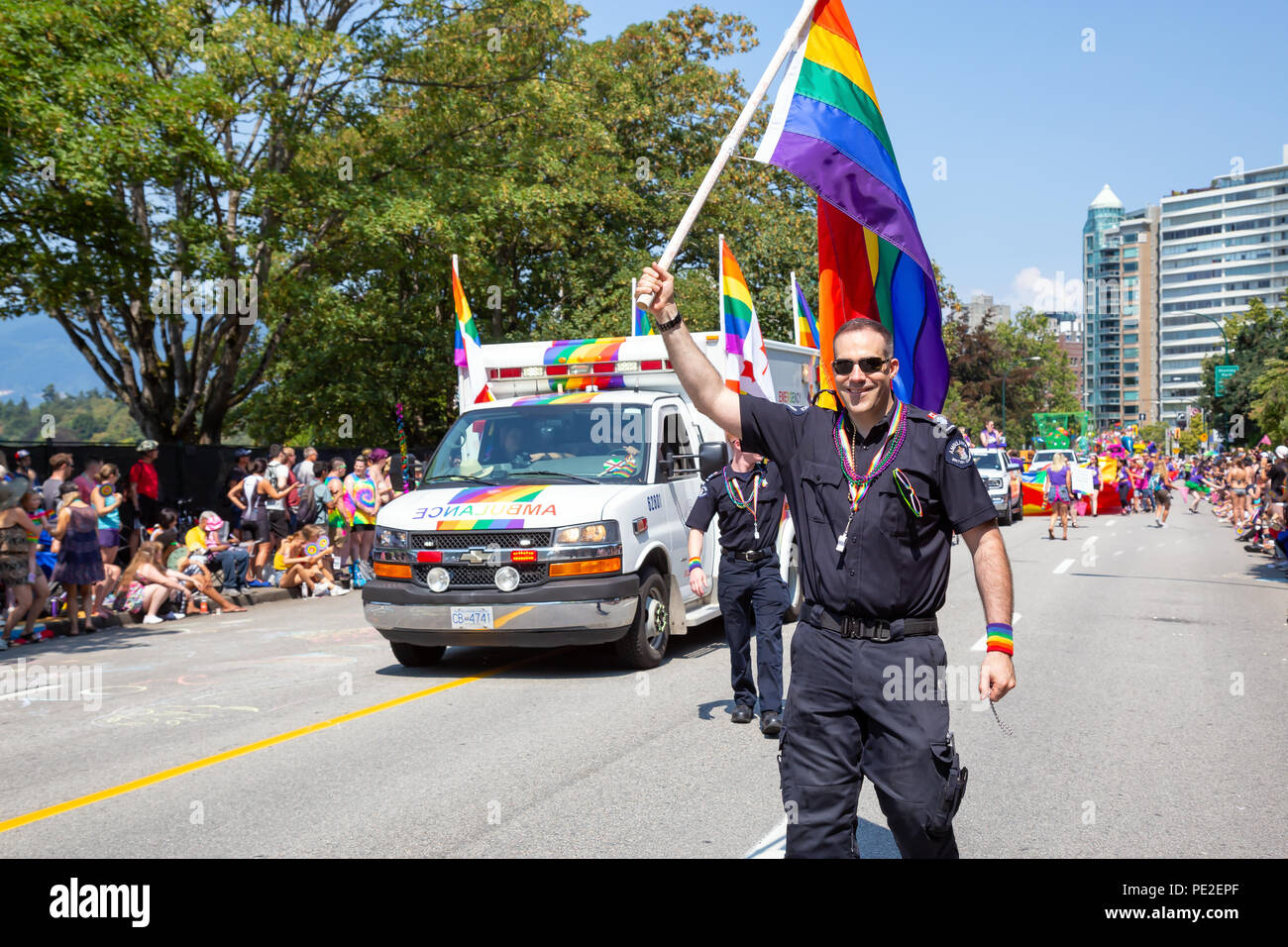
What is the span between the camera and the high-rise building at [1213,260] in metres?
180

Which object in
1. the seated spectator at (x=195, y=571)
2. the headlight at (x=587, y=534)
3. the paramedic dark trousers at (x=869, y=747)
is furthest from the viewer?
the seated spectator at (x=195, y=571)

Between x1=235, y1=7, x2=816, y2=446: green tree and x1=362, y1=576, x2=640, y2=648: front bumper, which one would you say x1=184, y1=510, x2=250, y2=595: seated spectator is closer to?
x1=362, y1=576, x2=640, y2=648: front bumper

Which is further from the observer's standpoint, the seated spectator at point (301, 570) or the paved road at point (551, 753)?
the seated spectator at point (301, 570)

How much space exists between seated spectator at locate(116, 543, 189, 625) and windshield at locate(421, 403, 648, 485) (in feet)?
18.3

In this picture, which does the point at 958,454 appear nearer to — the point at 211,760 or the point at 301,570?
the point at 211,760

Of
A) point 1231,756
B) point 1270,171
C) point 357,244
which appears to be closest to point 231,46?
point 357,244

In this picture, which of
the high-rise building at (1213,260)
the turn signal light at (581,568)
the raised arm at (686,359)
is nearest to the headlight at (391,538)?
the turn signal light at (581,568)

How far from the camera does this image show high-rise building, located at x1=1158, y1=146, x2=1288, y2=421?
179875mm

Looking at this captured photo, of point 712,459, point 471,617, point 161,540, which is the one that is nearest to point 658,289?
point 712,459

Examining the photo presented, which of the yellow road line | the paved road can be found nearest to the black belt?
the paved road

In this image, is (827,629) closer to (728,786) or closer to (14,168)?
(728,786)

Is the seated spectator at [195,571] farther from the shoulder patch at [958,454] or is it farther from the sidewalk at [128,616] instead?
the shoulder patch at [958,454]

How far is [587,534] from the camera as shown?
9125 mm

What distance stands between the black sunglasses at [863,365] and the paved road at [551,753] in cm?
226
